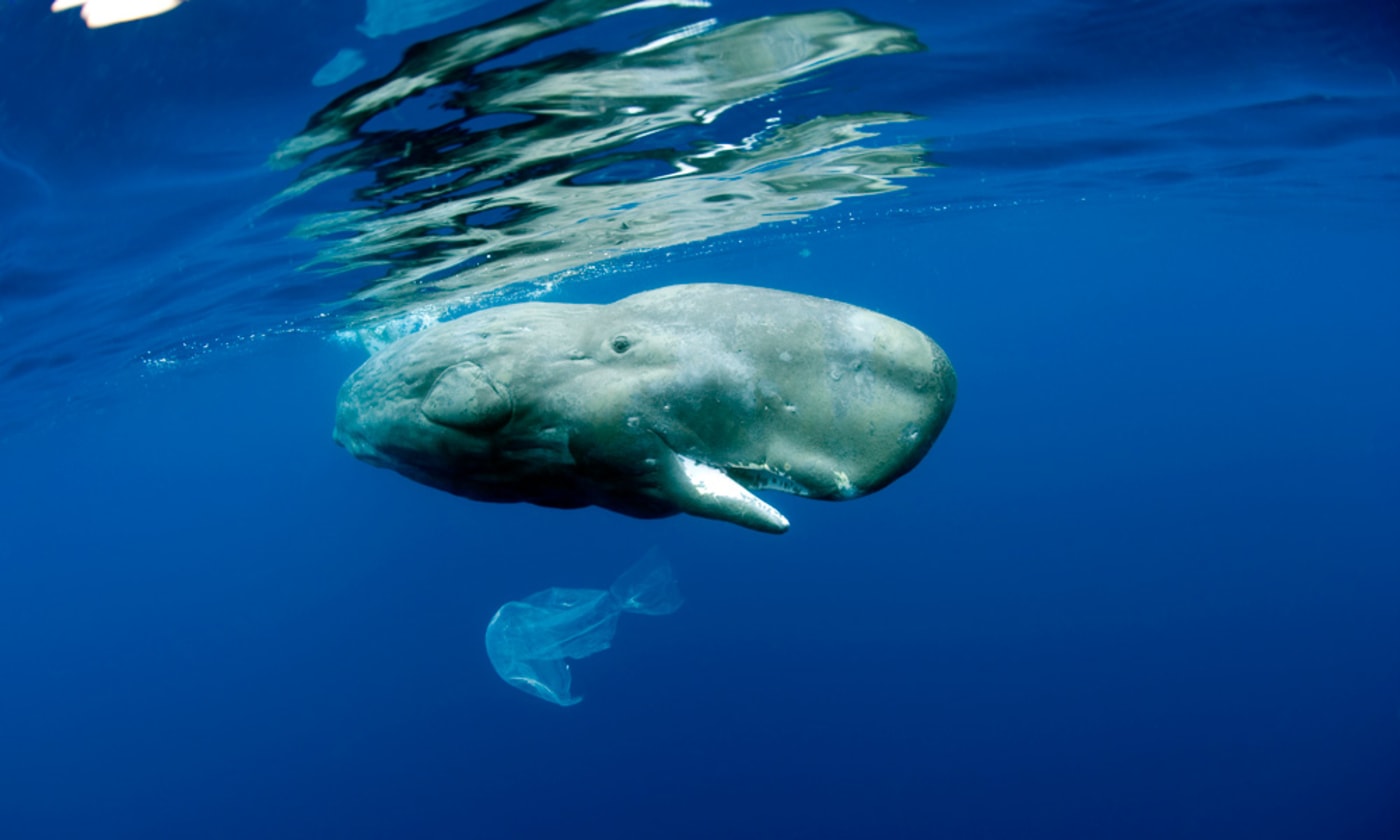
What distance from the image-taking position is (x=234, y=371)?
111 ft

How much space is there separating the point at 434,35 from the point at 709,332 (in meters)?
4.35

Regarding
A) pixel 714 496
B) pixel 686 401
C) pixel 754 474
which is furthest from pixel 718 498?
pixel 686 401

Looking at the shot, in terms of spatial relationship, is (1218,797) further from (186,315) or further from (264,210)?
(186,315)

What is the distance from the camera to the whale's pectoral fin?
211 centimetres

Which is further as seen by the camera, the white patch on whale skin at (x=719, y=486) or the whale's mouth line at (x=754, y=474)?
the whale's mouth line at (x=754, y=474)

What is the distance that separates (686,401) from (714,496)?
0.34 metres

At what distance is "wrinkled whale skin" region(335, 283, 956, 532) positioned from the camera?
2252 mm

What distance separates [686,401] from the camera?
2328mm

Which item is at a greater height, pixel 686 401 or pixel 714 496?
pixel 686 401

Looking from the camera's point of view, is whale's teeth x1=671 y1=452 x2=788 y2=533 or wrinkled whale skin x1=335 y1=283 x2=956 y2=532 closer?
whale's teeth x1=671 y1=452 x2=788 y2=533

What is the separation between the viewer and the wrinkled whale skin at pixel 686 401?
225cm

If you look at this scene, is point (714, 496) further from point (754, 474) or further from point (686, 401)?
point (686, 401)

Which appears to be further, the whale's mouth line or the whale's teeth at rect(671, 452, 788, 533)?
the whale's mouth line

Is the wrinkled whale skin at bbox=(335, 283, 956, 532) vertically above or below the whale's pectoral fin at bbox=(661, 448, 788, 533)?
above
